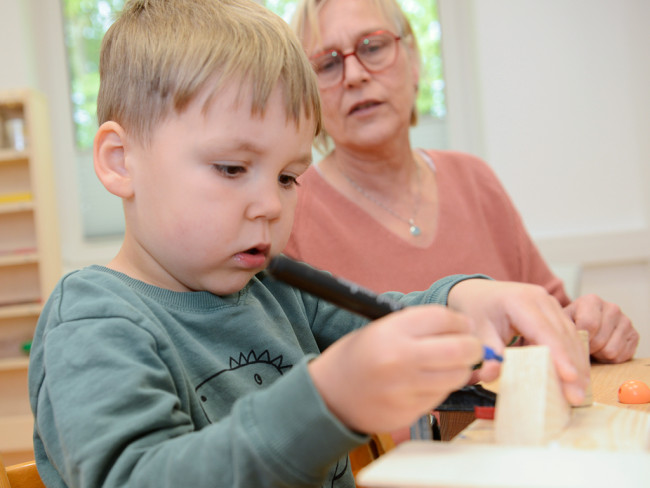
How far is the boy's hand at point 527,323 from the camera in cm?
57

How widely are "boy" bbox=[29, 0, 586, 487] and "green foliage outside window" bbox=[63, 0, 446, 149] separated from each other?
8.93 feet

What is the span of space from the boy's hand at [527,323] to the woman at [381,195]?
69 centimetres

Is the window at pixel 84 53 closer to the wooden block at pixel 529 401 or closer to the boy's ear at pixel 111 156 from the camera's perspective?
the boy's ear at pixel 111 156

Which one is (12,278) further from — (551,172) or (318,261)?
(551,172)

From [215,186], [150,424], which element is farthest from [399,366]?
[215,186]

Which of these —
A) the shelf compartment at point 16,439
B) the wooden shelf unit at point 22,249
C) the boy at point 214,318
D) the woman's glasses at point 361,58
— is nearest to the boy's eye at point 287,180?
the boy at point 214,318

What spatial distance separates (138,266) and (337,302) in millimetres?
393

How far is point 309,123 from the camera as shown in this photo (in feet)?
2.63

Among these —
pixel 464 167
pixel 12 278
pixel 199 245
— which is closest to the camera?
pixel 199 245

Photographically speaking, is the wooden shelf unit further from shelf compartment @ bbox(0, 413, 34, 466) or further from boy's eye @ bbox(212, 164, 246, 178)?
boy's eye @ bbox(212, 164, 246, 178)

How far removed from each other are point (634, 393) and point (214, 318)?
496mm

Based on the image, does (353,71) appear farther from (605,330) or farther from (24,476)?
(24,476)

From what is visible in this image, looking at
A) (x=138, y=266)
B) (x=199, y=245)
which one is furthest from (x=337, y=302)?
(x=138, y=266)

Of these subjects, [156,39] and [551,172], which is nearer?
[156,39]
